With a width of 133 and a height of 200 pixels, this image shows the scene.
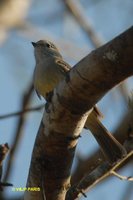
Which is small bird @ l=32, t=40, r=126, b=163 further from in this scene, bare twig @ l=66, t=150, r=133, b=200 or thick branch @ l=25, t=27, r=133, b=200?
thick branch @ l=25, t=27, r=133, b=200

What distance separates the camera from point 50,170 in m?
2.24

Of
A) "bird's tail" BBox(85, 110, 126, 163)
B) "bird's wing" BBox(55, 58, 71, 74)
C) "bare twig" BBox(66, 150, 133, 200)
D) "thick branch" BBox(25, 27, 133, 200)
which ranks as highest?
"bird's wing" BBox(55, 58, 71, 74)

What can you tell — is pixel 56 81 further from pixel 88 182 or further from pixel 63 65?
pixel 88 182

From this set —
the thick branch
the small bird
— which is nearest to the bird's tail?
the small bird

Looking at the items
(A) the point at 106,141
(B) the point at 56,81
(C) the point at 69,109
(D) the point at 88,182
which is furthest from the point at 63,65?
(C) the point at 69,109

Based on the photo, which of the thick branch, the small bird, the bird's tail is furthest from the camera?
the small bird

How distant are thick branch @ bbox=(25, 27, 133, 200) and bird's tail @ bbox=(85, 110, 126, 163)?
42 cm

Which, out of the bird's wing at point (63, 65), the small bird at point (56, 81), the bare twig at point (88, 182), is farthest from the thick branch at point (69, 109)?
the bird's wing at point (63, 65)

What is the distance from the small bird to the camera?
2.86m

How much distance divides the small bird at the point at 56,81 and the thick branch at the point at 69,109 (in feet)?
1.38

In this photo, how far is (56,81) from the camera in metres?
3.81

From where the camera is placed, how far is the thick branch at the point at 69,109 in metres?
1.84

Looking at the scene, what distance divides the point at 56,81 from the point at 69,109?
1760 mm

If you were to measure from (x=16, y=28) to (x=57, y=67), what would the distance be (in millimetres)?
1097
